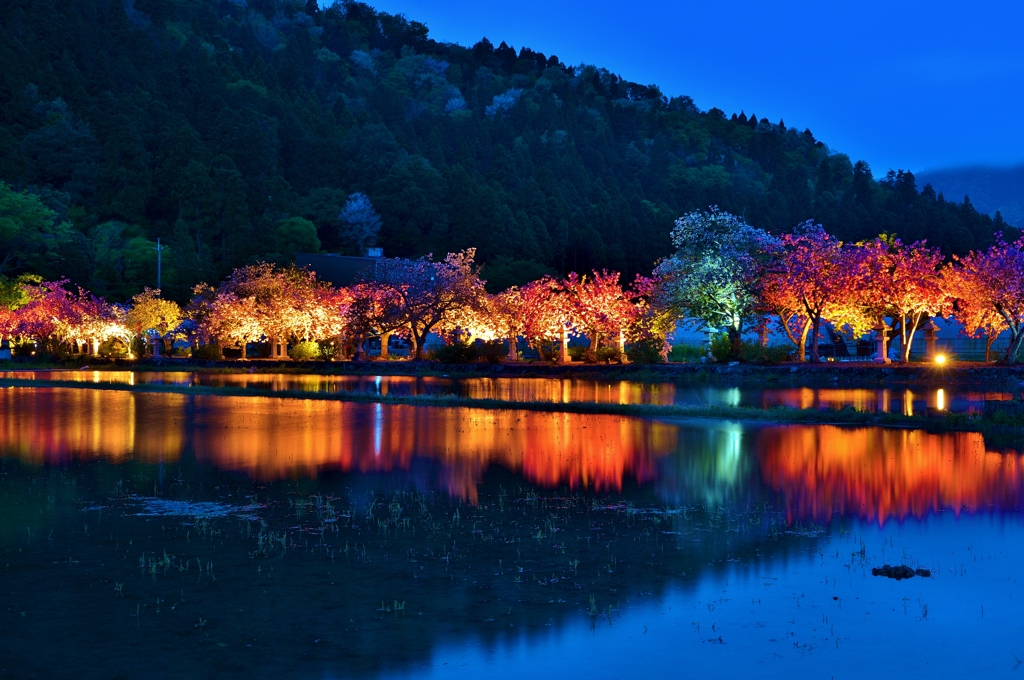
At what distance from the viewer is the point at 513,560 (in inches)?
440

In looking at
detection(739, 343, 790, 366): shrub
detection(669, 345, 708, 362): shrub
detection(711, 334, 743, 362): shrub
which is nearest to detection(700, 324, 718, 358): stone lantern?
detection(669, 345, 708, 362): shrub

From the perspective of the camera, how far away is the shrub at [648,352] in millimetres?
54406

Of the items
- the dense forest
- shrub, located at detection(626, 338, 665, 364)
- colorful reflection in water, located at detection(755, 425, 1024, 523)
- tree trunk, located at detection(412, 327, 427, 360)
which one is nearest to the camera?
colorful reflection in water, located at detection(755, 425, 1024, 523)

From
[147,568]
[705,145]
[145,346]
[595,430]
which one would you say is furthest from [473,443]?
[705,145]

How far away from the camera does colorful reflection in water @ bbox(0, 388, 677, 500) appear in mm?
18266

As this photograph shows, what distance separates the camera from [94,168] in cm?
12050

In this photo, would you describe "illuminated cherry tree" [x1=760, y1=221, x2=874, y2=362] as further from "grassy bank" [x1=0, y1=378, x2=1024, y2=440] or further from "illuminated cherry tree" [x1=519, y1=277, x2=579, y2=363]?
"grassy bank" [x1=0, y1=378, x2=1024, y2=440]

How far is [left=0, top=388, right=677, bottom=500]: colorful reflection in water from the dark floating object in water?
5868 millimetres

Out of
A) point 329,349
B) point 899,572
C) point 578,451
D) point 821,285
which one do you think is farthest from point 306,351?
point 899,572

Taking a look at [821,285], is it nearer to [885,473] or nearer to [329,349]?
[329,349]

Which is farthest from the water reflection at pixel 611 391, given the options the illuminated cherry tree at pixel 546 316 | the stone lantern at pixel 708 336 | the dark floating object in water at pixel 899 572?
the dark floating object in water at pixel 899 572

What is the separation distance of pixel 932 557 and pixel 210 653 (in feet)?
26.0

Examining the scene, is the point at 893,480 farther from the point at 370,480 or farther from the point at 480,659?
the point at 480,659

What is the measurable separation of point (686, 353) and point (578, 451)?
39.3 meters
